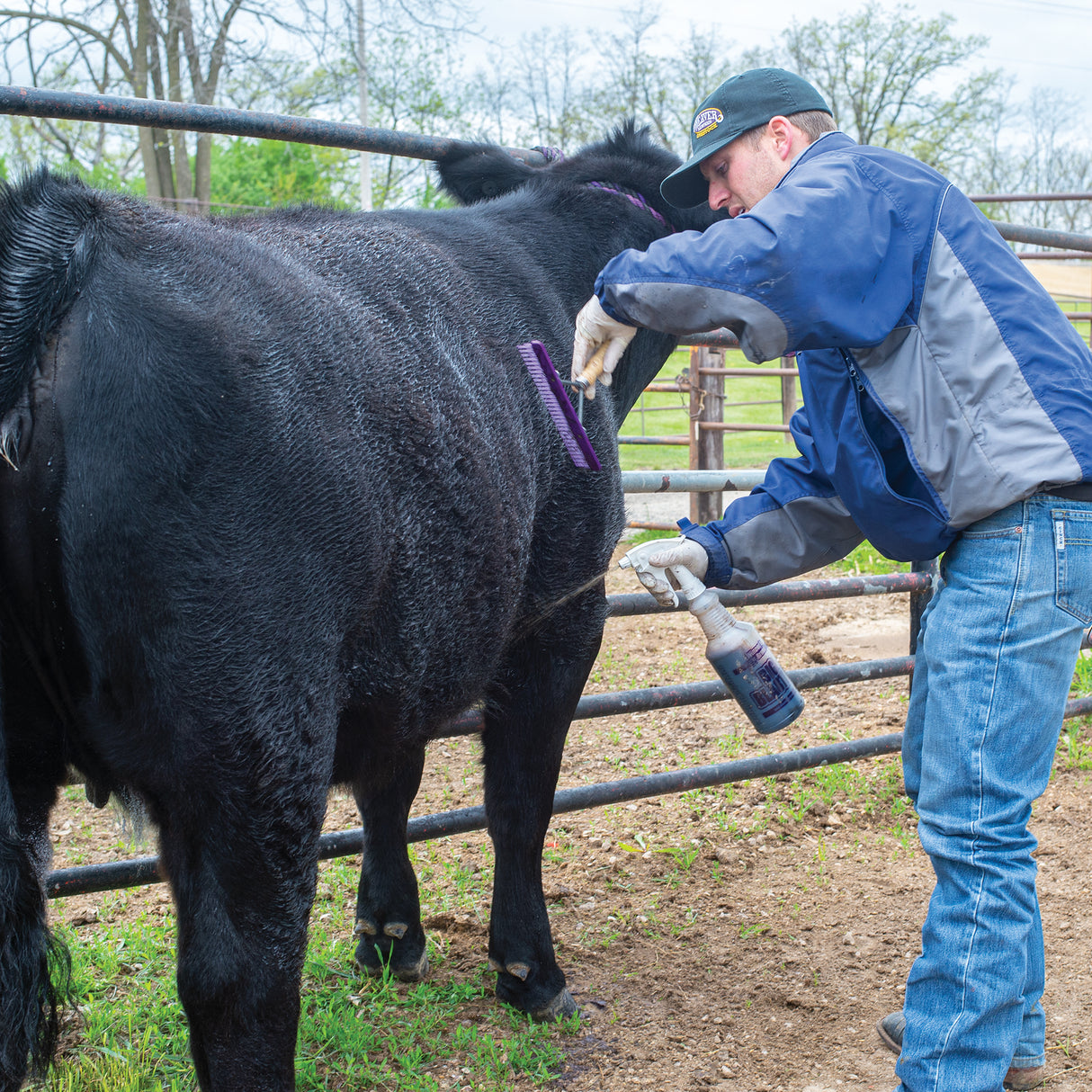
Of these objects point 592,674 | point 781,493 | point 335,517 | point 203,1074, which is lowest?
point 592,674

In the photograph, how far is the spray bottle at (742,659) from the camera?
2176 millimetres

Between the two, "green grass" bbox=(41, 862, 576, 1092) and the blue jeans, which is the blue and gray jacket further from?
"green grass" bbox=(41, 862, 576, 1092)

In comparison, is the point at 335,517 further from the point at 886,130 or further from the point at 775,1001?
the point at 886,130

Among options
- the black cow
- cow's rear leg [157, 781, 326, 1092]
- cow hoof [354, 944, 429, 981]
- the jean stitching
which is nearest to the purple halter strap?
the black cow

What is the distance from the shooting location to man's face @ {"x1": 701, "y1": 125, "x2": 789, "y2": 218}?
2027 mm

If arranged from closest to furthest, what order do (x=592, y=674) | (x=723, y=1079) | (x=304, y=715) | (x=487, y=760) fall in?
1. (x=304, y=715)
2. (x=723, y=1079)
3. (x=487, y=760)
4. (x=592, y=674)

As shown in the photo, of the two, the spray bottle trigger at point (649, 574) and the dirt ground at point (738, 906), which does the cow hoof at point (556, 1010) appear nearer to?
the dirt ground at point (738, 906)

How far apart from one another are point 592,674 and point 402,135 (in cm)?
303

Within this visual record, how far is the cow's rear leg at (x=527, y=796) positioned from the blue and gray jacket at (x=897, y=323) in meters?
0.90

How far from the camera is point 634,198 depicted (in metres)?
2.81

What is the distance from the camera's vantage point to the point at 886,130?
29859 millimetres

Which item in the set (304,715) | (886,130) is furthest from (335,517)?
(886,130)

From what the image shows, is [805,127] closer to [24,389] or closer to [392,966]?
[24,389]

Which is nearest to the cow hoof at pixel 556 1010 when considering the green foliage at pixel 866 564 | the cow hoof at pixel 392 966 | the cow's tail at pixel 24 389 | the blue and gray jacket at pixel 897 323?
the cow hoof at pixel 392 966
